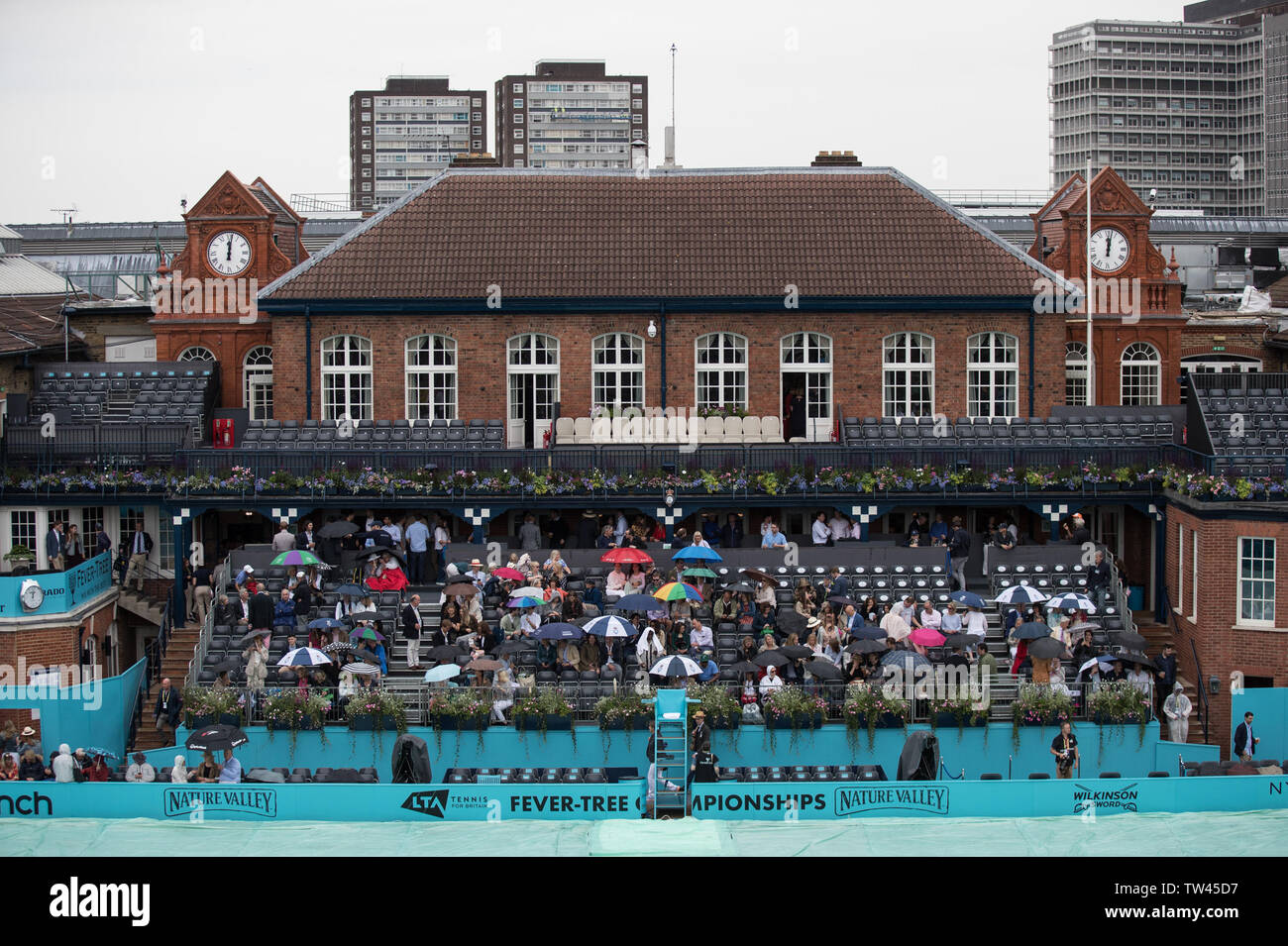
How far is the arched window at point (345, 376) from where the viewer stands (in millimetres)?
46531

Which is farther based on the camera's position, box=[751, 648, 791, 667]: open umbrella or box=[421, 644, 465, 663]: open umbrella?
box=[421, 644, 465, 663]: open umbrella

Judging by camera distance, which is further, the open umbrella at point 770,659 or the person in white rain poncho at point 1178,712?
the person in white rain poncho at point 1178,712

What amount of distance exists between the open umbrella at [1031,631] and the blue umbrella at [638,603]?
6473mm

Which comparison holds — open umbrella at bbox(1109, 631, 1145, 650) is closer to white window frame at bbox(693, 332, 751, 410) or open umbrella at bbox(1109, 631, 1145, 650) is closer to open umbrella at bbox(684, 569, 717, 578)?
open umbrella at bbox(684, 569, 717, 578)

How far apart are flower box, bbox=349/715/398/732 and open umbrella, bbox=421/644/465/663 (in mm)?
1369

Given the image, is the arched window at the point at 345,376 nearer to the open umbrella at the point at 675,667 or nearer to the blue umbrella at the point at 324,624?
the blue umbrella at the point at 324,624

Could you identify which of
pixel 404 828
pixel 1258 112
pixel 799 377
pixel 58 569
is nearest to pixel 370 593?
pixel 58 569

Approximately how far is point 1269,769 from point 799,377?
2007 cm

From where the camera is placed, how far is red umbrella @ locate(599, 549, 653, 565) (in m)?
36.8

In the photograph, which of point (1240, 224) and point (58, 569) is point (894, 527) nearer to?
point (58, 569)

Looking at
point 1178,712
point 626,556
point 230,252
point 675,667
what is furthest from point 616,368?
point 1178,712

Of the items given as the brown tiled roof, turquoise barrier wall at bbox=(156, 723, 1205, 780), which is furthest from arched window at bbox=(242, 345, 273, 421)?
turquoise barrier wall at bbox=(156, 723, 1205, 780)

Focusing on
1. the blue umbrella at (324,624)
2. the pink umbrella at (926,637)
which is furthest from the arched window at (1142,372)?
the blue umbrella at (324,624)

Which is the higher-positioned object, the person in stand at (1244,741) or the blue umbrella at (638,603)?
the blue umbrella at (638,603)
